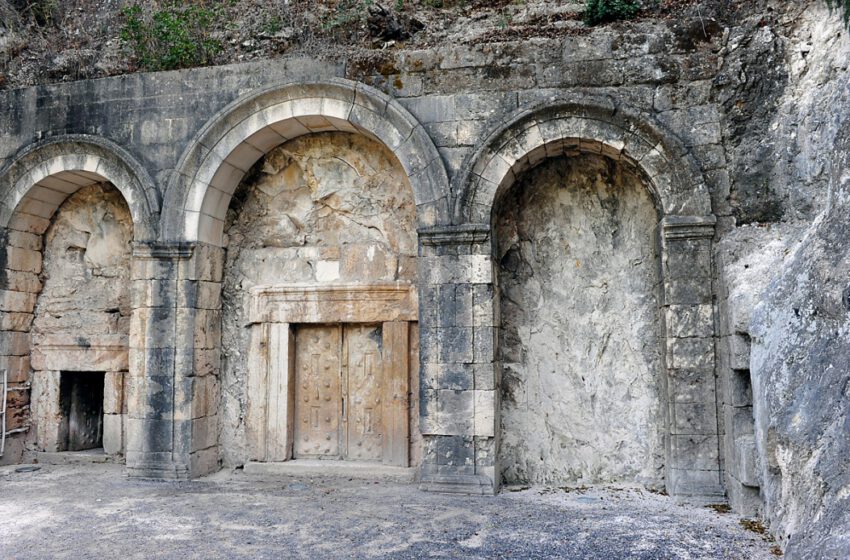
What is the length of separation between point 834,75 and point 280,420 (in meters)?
5.85

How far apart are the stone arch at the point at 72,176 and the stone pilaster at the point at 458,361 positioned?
2.93 metres

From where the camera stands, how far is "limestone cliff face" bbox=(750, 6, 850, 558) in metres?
3.19

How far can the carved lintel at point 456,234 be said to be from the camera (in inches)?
245

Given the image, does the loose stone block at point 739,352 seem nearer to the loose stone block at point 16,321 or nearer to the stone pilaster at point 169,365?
the stone pilaster at point 169,365

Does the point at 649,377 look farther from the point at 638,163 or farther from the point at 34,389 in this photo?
the point at 34,389

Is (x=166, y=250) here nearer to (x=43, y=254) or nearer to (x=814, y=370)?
(x=43, y=254)

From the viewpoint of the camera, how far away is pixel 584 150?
6473mm

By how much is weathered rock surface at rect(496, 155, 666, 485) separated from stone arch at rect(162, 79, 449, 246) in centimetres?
94

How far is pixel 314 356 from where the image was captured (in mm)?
7348

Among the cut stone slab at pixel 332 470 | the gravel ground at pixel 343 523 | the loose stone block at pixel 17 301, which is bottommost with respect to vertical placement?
the gravel ground at pixel 343 523

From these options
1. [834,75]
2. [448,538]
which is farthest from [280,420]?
[834,75]

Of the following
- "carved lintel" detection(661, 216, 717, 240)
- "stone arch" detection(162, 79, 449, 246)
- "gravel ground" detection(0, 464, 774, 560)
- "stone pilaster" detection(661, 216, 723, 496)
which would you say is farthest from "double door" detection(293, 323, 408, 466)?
"carved lintel" detection(661, 216, 717, 240)

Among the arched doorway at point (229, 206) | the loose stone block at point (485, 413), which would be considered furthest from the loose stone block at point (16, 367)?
the loose stone block at point (485, 413)

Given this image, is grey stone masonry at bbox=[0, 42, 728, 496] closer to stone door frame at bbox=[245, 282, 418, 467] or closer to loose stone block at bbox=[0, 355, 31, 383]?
loose stone block at bbox=[0, 355, 31, 383]
